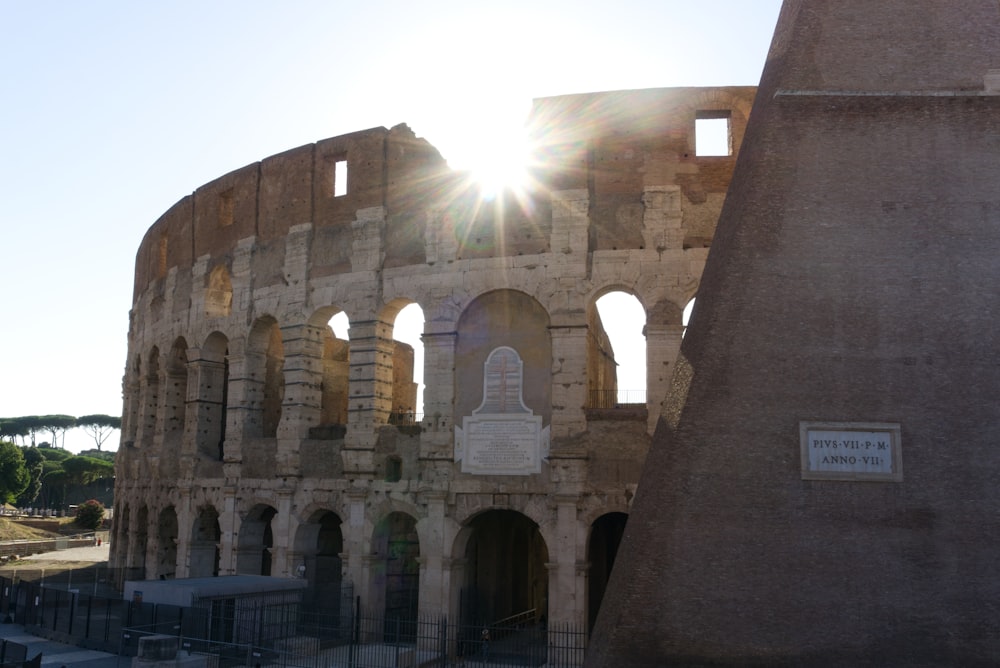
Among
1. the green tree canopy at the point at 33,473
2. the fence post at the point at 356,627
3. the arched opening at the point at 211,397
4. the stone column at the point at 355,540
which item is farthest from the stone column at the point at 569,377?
the green tree canopy at the point at 33,473

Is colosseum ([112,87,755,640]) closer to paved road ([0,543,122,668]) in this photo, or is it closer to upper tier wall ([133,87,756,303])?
upper tier wall ([133,87,756,303])

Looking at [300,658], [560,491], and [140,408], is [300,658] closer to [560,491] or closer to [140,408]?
[560,491]

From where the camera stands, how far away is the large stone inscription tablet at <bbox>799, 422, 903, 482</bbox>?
1209 centimetres

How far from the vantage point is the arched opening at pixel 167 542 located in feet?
81.5

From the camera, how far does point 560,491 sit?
17625mm

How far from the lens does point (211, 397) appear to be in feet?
79.3

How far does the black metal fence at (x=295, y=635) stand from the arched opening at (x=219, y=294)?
26.1 ft

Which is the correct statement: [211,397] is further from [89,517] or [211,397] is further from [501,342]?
[89,517]

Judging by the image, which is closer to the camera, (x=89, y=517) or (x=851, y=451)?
(x=851, y=451)

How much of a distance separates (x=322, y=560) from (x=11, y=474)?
4527cm

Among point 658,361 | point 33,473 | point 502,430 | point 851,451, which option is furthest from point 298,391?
point 33,473

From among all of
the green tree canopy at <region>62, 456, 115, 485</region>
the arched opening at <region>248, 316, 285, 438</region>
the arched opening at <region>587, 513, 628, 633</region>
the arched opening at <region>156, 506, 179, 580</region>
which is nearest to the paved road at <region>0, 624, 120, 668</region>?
the arched opening at <region>156, 506, 179, 580</region>

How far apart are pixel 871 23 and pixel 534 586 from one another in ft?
52.4

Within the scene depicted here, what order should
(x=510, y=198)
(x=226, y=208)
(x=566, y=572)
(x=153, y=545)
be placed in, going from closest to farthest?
(x=566, y=572), (x=510, y=198), (x=226, y=208), (x=153, y=545)
